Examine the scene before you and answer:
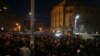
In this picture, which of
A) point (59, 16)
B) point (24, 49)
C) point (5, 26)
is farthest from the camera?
point (5, 26)

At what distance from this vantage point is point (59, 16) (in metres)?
105

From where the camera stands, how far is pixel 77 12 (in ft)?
306

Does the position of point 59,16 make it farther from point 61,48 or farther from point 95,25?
point 61,48

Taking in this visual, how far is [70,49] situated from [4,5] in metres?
5.30

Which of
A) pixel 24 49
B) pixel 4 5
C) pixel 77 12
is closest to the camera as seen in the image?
pixel 24 49

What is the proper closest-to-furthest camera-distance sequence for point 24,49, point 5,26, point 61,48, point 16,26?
point 24,49, point 61,48, point 5,26, point 16,26

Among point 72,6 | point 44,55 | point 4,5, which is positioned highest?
point 72,6

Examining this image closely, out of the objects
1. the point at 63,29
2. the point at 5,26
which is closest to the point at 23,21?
the point at 5,26

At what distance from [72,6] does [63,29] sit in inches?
342

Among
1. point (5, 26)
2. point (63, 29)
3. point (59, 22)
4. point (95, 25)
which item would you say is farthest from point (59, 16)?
point (5, 26)

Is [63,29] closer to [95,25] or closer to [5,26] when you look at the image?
[95,25]

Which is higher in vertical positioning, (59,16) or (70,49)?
(59,16)

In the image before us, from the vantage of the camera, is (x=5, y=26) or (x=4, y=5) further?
(x=5, y=26)

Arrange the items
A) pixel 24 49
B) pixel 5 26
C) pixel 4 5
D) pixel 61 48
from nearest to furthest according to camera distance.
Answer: pixel 24 49 → pixel 4 5 → pixel 61 48 → pixel 5 26
